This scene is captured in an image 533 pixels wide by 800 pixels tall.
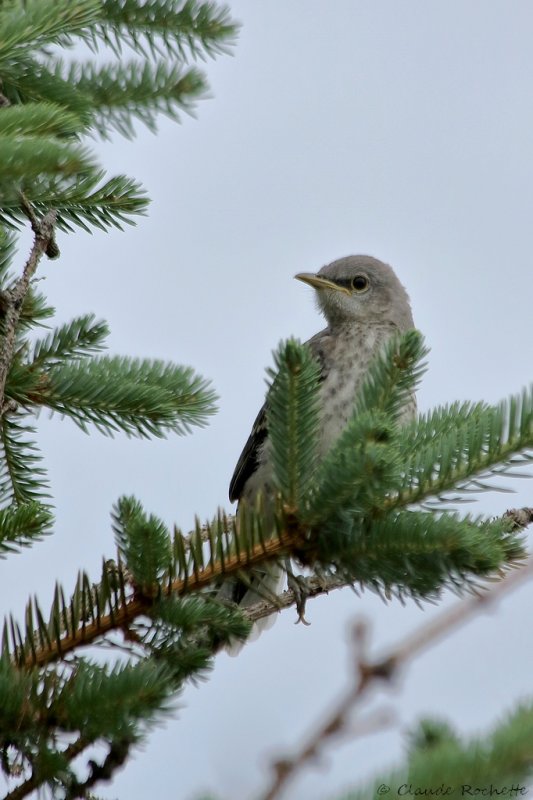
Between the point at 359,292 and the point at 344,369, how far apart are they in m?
1.25

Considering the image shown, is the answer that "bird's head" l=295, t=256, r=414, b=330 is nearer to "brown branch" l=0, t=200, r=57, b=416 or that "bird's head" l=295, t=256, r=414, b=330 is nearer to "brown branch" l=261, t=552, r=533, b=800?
"brown branch" l=0, t=200, r=57, b=416

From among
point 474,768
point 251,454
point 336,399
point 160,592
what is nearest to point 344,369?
point 336,399

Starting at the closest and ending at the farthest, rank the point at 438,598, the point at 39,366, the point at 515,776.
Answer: the point at 515,776, the point at 438,598, the point at 39,366

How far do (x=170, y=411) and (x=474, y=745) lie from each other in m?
2.05

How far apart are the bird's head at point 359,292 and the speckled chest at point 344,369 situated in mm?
201

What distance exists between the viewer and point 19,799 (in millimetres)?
1812

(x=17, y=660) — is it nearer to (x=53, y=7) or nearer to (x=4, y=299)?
(x=4, y=299)

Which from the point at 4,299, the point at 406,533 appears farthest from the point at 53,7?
the point at 406,533

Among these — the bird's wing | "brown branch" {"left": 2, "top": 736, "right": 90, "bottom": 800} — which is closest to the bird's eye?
the bird's wing

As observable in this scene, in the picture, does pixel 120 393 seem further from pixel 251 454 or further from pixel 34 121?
pixel 251 454

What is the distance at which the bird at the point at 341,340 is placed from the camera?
14.5 feet

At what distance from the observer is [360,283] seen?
19.7ft

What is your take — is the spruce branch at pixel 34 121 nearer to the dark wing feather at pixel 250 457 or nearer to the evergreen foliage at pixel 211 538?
the evergreen foliage at pixel 211 538

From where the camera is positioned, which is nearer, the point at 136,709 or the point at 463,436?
the point at 136,709
